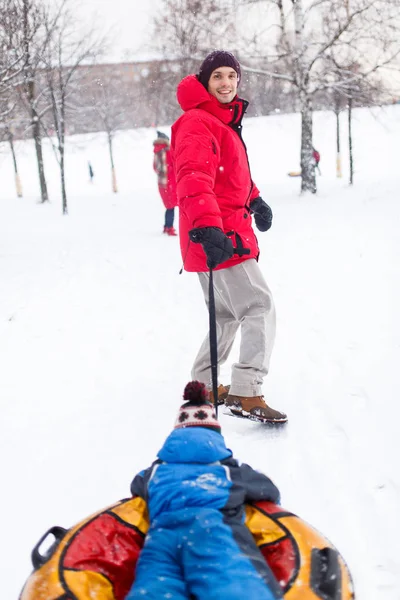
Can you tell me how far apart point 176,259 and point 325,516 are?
Result: 21.6 feet

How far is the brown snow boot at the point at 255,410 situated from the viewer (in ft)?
10.5

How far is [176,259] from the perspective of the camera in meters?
8.73

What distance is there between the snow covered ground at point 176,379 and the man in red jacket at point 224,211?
42 cm

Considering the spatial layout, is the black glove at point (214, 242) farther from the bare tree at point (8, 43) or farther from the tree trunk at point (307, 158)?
the tree trunk at point (307, 158)

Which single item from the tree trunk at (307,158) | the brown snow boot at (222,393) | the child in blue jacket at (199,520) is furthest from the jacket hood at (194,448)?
the tree trunk at (307,158)

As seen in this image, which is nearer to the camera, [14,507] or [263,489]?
[263,489]

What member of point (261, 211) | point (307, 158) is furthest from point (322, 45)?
point (261, 211)

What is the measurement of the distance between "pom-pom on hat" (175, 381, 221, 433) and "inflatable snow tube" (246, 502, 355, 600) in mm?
375

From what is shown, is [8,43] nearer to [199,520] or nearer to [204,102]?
[204,102]

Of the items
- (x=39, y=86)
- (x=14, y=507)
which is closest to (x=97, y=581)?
(x=14, y=507)

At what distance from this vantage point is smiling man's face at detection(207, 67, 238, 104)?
3062mm

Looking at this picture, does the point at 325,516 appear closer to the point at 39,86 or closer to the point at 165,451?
the point at 165,451

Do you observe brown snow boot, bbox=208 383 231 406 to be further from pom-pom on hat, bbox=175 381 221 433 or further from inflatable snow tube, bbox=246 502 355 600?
inflatable snow tube, bbox=246 502 355 600

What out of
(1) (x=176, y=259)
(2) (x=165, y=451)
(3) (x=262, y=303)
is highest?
(3) (x=262, y=303)
